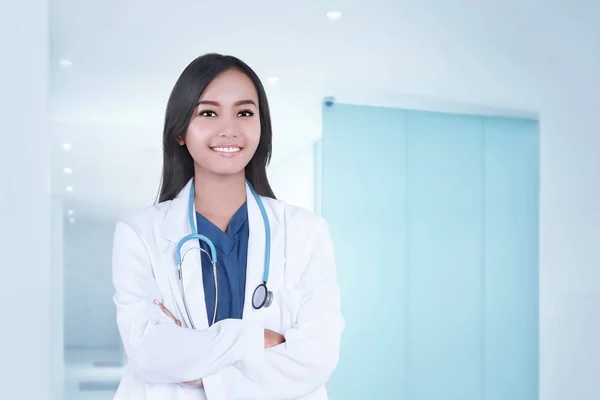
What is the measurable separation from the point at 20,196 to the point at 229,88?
1.10 m

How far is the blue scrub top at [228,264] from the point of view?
1193mm

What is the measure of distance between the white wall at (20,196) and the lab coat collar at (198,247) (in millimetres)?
960

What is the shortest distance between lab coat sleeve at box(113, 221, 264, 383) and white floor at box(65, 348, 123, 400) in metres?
4.86

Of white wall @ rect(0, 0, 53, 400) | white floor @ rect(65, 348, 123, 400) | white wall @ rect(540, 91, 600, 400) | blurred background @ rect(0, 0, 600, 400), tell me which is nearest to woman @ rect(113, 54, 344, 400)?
white wall @ rect(0, 0, 53, 400)

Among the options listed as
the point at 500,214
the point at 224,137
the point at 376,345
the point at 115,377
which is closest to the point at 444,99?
the point at 500,214

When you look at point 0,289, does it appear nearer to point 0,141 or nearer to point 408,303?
point 0,141

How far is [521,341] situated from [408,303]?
73 cm

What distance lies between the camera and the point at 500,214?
4.05m

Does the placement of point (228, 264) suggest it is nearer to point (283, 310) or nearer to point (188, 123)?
point (283, 310)

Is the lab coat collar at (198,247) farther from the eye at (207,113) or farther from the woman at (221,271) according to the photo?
the eye at (207,113)

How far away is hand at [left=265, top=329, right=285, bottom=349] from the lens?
1.18 meters

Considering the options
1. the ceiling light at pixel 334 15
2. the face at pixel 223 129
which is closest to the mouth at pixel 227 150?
the face at pixel 223 129

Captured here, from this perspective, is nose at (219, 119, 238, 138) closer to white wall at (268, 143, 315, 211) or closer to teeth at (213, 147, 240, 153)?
teeth at (213, 147, 240, 153)

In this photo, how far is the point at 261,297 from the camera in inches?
46.1
